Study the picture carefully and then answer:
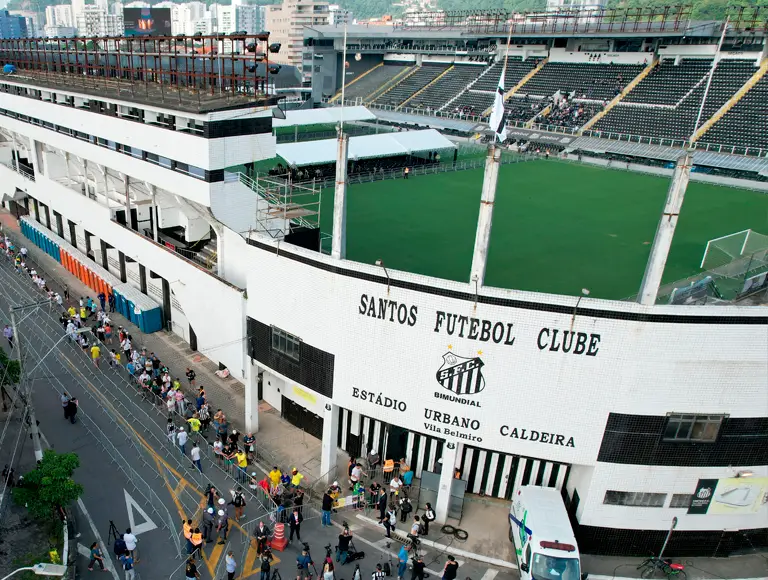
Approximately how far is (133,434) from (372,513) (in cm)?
916

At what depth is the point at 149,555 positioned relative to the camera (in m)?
15.5

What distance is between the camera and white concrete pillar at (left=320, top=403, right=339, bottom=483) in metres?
17.9

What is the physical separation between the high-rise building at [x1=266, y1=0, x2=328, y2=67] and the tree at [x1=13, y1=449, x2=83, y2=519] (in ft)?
577

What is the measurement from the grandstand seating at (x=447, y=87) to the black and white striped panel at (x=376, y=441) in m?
56.4

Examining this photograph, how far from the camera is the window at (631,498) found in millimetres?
15625

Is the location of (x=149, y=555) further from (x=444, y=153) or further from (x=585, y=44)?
(x=585, y=44)

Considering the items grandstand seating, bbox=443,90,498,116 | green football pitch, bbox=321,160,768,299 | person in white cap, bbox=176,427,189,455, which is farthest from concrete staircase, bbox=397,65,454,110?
person in white cap, bbox=176,427,189,455

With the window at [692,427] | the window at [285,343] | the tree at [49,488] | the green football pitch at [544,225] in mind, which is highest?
the green football pitch at [544,225]

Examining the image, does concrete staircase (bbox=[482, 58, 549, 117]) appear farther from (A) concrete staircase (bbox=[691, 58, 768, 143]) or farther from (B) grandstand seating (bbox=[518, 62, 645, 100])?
(A) concrete staircase (bbox=[691, 58, 768, 143])

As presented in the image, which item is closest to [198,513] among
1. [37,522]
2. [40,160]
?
[37,522]

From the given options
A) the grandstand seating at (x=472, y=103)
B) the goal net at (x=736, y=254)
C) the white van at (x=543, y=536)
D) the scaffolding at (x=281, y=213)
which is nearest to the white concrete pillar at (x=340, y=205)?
the scaffolding at (x=281, y=213)

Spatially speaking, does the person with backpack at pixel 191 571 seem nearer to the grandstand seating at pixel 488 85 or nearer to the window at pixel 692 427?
the window at pixel 692 427

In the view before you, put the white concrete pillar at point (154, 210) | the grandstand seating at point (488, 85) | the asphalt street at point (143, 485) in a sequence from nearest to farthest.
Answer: the asphalt street at point (143, 485)
the white concrete pillar at point (154, 210)
the grandstand seating at point (488, 85)

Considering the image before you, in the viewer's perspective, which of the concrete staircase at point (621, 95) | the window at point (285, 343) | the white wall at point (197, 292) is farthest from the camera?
the concrete staircase at point (621, 95)
